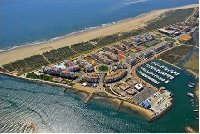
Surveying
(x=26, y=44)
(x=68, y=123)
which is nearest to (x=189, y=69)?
(x=68, y=123)

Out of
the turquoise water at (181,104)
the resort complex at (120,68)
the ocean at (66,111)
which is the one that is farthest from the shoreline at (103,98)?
the turquoise water at (181,104)

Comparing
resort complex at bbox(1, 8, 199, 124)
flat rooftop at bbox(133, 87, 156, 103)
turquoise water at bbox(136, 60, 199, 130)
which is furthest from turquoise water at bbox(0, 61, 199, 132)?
flat rooftop at bbox(133, 87, 156, 103)

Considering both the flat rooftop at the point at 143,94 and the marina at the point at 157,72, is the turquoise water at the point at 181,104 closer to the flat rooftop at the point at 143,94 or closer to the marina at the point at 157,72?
the marina at the point at 157,72

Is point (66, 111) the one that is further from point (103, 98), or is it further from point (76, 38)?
point (76, 38)

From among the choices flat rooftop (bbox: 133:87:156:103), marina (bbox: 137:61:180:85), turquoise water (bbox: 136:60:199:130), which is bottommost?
turquoise water (bbox: 136:60:199:130)

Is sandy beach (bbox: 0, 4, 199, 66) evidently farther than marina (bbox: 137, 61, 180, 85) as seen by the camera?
Yes

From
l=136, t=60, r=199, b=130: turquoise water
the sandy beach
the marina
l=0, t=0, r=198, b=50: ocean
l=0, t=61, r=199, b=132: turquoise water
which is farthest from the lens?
l=0, t=0, r=198, b=50: ocean

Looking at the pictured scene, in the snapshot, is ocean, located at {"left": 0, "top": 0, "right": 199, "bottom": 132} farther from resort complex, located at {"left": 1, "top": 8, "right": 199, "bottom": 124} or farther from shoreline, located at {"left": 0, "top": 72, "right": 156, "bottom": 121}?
resort complex, located at {"left": 1, "top": 8, "right": 199, "bottom": 124}

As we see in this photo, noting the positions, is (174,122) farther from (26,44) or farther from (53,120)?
(26,44)
